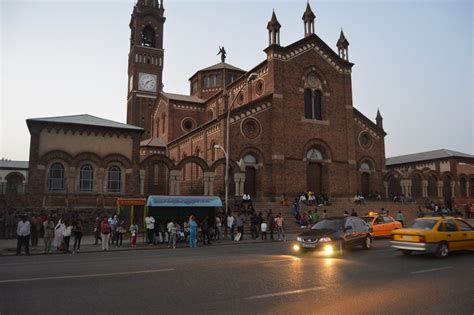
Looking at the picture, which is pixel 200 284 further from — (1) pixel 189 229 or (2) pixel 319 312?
(1) pixel 189 229

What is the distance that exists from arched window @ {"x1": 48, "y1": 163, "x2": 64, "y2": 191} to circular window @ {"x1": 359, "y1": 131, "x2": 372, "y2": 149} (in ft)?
90.3

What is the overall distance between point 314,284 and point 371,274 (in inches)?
84.3

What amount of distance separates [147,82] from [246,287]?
52957mm

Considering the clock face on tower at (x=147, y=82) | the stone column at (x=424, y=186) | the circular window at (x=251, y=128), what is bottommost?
the stone column at (x=424, y=186)

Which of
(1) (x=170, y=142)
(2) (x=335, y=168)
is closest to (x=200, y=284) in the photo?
(2) (x=335, y=168)

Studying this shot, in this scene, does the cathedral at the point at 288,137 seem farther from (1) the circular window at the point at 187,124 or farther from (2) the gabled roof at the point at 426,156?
(2) the gabled roof at the point at 426,156

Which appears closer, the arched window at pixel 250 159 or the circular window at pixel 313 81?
the arched window at pixel 250 159

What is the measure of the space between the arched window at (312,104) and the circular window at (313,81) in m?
0.54

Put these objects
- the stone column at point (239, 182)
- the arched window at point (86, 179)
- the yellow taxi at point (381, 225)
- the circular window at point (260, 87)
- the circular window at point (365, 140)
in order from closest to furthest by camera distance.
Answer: the yellow taxi at point (381, 225) → the arched window at point (86, 179) → the stone column at point (239, 182) → the circular window at point (260, 87) → the circular window at point (365, 140)

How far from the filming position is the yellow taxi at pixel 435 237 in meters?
12.2

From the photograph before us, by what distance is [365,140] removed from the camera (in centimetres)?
3819

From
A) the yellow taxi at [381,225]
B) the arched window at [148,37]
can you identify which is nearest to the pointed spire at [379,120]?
the yellow taxi at [381,225]

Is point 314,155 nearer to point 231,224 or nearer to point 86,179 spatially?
point 231,224

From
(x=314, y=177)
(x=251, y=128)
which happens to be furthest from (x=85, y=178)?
(x=314, y=177)
